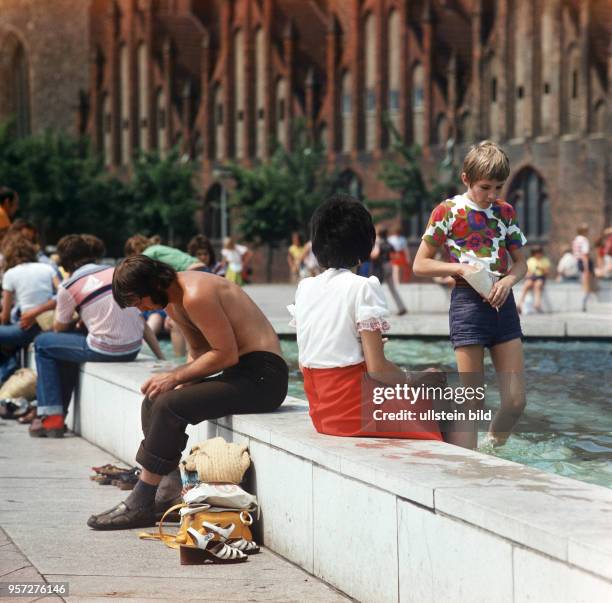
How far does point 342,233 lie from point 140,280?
1.00m

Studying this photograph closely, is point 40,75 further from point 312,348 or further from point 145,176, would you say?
point 312,348

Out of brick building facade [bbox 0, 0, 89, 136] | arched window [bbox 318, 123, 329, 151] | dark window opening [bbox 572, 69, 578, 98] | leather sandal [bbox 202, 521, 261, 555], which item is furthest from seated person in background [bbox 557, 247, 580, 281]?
brick building facade [bbox 0, 0, 89, 136]

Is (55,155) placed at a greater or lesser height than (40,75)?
lesser

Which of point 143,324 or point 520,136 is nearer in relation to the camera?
point 143,324

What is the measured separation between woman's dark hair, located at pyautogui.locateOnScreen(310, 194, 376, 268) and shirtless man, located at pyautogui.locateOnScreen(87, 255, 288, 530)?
0.78 meters

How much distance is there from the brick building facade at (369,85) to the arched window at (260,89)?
7 cm

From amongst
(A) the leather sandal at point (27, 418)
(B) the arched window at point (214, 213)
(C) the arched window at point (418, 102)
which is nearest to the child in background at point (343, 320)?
(A) the leather sandal at point (27, 418)

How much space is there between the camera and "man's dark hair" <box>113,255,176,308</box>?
5.74 metres

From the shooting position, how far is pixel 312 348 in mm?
5371

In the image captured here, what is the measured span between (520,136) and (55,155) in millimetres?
21473

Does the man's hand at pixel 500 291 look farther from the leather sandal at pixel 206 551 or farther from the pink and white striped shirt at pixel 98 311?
the pink and white striped shirt at pixel 98 311

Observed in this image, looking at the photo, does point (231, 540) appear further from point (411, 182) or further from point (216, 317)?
point (411, 182)

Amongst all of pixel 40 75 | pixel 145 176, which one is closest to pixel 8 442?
pixel 145 176

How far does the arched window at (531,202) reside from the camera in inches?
1908
